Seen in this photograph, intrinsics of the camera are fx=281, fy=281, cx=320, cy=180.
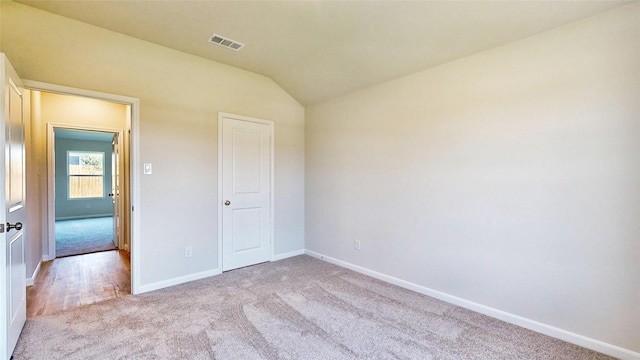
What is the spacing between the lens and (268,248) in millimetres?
4121

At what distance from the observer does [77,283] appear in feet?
10.9

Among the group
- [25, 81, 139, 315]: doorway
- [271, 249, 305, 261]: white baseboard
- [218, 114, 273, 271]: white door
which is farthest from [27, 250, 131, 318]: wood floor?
[271, 249, 305, 261]: white baseboard

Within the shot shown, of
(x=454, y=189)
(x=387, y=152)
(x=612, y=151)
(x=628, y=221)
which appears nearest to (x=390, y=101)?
(x=387, y=152)

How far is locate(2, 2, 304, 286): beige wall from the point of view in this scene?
2.50 meters

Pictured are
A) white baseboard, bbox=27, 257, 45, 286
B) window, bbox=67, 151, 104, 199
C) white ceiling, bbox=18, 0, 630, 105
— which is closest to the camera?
white ceiling, bbox=18, 0, 630, 105

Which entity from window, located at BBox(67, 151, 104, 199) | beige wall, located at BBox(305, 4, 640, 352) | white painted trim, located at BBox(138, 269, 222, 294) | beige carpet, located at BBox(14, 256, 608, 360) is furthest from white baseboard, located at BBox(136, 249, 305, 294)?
window, located at BBox(67, 151, 104, 199)

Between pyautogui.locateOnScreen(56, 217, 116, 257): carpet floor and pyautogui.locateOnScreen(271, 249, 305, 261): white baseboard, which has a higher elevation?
pyautogui.locateOnScreen(271, 249, 305, 261): white baseboard

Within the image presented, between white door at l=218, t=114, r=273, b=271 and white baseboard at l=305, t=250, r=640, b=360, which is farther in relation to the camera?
white door at l=218, t=114, r=273, b=271

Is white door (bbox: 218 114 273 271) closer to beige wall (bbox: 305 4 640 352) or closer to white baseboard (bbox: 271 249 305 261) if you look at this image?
white baseboard (bbox: 271 249 305 261)

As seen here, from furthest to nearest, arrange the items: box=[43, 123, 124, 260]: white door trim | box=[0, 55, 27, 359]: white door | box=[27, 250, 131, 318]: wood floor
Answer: box=[43, 123, 124, 260]: white door trim
box=[27, 250, 131, 318]: wood floor
box=[0, 55, 27, 359]: white door

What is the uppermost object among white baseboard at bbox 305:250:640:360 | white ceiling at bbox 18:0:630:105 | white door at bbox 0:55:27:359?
white ceiling at bbox 18:0:630:105

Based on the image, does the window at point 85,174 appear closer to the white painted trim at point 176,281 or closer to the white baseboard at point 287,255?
the white painted trim at point 176,281

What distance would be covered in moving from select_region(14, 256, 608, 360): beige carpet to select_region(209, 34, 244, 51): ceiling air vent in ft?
8.84

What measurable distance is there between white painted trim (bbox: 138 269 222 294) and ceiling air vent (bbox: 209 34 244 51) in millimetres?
2679
